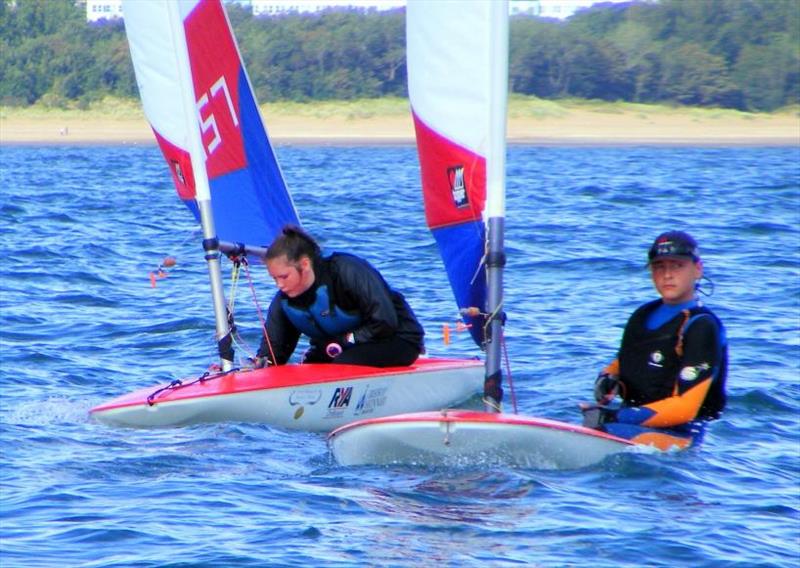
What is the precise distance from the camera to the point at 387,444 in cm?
549

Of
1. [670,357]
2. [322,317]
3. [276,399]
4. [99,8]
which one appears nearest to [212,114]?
[322,317]

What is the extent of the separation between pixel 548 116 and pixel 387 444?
136 ft

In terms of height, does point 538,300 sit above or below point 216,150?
below

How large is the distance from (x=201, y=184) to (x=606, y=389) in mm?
2673

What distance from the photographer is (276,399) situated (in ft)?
21.5

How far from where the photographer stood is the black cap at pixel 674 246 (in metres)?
5.30

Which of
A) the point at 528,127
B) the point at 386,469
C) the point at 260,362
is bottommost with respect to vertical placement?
the point at 528,127

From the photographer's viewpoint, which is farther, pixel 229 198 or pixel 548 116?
pixel 548 116

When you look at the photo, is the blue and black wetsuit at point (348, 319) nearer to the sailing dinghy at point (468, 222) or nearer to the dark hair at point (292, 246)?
the dark hair at point (292, 246)

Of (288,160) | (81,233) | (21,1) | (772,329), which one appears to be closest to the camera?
(772,329)

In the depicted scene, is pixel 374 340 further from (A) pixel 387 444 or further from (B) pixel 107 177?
(B) pixel 107 177

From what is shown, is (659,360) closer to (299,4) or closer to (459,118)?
(459,118)

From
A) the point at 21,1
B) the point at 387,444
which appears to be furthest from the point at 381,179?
the point at 21,1

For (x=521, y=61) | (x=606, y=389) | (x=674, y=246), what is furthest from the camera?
(x=521, y=61)
